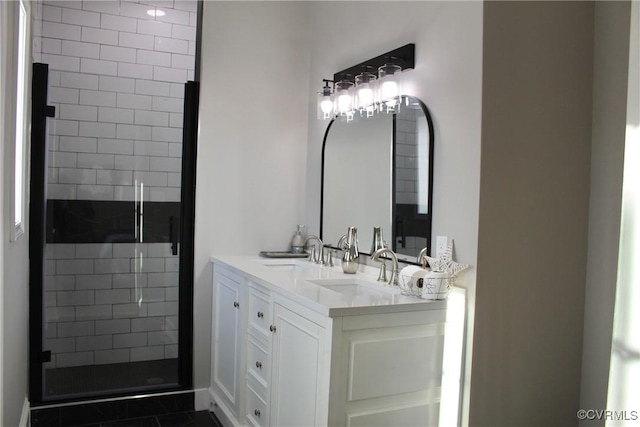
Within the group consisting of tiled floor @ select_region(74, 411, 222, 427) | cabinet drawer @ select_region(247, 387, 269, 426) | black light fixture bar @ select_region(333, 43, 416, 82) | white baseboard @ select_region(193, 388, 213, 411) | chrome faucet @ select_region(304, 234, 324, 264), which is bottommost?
tiled floor @ select_region(74, 411, 222, 427)

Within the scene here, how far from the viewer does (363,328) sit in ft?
6.84

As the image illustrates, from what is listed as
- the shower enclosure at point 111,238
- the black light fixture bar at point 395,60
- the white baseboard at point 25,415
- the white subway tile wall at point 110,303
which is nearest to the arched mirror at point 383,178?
the black light fixture bar at point 395,60

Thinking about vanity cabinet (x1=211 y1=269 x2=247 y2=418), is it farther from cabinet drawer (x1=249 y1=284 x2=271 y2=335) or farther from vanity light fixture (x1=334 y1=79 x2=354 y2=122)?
vanity light fixture (x1=334 y1=79 x2=354 y2=122)

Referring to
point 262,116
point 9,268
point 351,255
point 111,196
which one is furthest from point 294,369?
point 262,116

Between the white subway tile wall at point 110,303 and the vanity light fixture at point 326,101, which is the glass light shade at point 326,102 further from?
the white subway tile wall at point 110,303

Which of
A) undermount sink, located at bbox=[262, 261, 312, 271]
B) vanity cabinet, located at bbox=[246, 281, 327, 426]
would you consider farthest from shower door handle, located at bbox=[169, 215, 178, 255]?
vanity cabinet, located at bbox=[246, 281, 327, 426]

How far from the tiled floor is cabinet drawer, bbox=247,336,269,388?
2.15 ft

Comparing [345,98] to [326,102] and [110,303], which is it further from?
[110,303]

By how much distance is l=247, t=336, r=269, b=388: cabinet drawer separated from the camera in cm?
260

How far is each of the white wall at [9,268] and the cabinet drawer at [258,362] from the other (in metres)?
1.08

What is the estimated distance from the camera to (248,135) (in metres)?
3.58

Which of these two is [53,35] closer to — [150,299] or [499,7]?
[150,299]

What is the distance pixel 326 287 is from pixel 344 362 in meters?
0.73

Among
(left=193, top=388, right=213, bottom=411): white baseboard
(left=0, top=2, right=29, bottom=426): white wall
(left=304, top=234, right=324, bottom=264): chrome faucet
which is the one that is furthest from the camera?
(left=193, top=388, right=213, bottom=411): white baseboard
